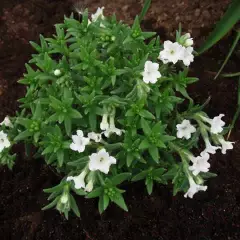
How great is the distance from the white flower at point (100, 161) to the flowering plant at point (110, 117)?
14 mm

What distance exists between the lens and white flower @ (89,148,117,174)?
5.36 feet

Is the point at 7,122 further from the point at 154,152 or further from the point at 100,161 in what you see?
the point at 154,152

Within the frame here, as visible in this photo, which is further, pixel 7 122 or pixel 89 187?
pixel 7 122

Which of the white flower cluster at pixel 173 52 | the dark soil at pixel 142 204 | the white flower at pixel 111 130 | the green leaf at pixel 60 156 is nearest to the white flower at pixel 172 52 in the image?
the white flower cluster at pixel 173 52

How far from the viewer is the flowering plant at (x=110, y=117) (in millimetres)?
1779

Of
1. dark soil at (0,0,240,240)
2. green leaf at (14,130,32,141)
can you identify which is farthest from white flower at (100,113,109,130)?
dark soil at (0,0,240,240)

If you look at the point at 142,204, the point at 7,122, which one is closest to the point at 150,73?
the point at 7,122

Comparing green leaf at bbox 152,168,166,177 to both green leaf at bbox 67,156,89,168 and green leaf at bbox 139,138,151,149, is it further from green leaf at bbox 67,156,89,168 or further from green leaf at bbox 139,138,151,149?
green leaf at bbox 67,156,89,168

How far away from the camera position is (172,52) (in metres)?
1.80

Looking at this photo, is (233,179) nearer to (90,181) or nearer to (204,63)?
(204,63)

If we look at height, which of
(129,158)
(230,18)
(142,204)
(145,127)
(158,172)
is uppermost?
(230,18)

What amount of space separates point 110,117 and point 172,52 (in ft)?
1.21

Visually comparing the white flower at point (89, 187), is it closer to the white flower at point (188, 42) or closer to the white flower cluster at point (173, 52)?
the white flower cluster at point (173, 52)

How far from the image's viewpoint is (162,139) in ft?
5.96
